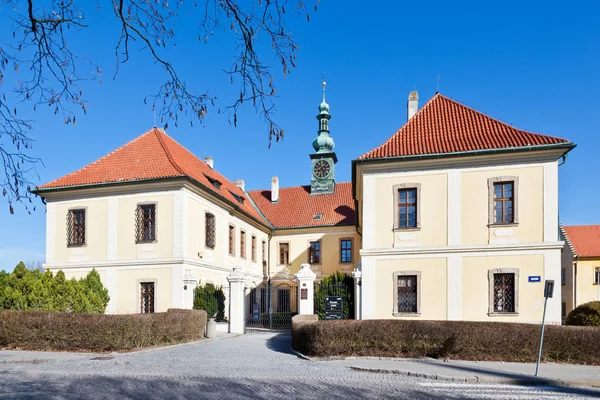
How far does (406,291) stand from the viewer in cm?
2039

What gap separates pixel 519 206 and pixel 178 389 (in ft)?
49.5

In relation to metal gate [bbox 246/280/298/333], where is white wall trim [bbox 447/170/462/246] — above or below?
above

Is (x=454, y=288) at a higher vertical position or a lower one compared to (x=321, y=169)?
lower

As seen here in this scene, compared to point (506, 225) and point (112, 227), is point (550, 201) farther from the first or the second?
point (112, 227)

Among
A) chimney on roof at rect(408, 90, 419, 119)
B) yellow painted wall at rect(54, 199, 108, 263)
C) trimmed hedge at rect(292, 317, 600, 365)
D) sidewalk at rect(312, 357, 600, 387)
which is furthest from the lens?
chimney on roof at rect(408, 90, 419, 119)

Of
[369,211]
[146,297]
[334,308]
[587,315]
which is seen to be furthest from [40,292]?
[587,315]

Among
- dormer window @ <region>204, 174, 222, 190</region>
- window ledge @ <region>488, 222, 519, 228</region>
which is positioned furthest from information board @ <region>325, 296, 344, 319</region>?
dormer window @ <region>204, 174, 222, 190</region>

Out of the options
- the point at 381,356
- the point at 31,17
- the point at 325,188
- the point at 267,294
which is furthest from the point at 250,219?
the point at 31,17

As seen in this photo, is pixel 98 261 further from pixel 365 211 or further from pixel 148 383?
pixel 148 383

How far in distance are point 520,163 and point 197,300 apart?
49.4 feet

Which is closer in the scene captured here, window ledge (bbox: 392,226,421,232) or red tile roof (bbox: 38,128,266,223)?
window ledge (bbox: 392,226,421,232)

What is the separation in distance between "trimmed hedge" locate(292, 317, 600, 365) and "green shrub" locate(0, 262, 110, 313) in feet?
33.9

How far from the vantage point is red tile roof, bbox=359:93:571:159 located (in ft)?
65.7

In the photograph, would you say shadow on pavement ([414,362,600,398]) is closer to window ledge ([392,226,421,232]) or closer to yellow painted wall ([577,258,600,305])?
window ledge ([392,226,421,232])
